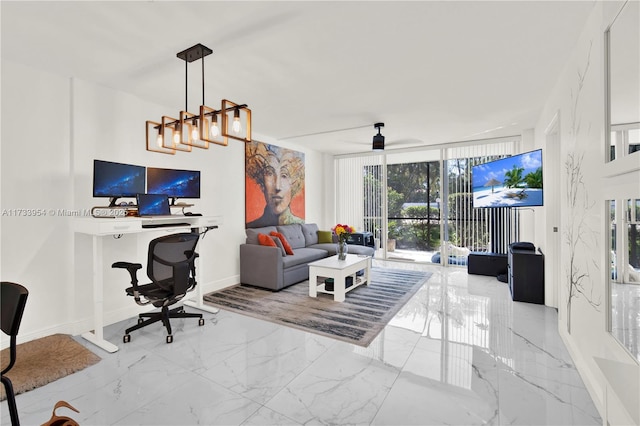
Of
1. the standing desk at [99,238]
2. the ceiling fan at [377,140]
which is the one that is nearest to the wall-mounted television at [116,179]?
the standing desk at [99,238]

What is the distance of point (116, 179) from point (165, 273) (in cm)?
108

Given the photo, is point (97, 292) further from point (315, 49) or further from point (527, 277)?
point (527, 277)

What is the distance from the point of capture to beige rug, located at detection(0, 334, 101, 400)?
7.03ft

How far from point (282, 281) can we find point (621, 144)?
3.73 m

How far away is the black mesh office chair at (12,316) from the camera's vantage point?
3.88ft

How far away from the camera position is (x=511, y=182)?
404cm

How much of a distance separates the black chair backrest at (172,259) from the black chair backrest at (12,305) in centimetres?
130

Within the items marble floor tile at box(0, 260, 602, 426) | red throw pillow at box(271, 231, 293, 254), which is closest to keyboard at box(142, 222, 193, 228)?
marble floor tile at box(0, 260, 602, 426)

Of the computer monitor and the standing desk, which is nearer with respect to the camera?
the standing desk

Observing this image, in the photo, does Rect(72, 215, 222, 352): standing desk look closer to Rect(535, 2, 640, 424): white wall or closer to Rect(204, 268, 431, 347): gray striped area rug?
Rect(204, 268, 431, 347): gray striped area rug

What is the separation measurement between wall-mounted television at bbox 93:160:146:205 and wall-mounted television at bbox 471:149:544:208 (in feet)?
15.0

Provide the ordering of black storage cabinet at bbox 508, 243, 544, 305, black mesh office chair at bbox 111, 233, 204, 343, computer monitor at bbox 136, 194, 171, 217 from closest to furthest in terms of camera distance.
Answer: black mesh office chair at bbox 111, 233, 204, 343, computer monitor at bbox 136, 194, 171, 217, black storage cabinet at bbox 508, 243, 544, 305

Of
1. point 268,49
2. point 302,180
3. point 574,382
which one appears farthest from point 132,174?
point 574,382

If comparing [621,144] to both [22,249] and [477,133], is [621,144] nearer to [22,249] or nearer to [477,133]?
[477,133]
